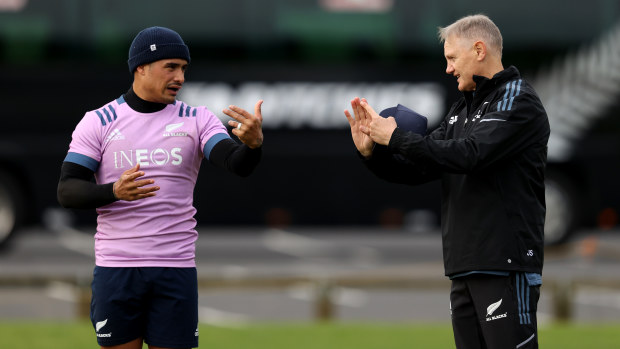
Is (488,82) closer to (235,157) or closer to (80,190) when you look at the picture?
(235,157)

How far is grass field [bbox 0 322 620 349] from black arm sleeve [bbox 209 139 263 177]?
4.02m

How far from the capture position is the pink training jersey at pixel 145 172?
5180 mm

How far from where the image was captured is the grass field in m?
9.02

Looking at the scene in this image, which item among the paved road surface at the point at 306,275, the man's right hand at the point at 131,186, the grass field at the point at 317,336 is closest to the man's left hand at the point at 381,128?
the man's right hand at the point at 131,186

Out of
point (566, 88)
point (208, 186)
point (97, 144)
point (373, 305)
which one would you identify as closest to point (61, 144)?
point (208, 186)

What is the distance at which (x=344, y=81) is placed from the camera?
15.9m

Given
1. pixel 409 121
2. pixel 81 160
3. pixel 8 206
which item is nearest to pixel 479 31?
Answer: pixel 409 121

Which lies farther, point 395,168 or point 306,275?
point 306,275

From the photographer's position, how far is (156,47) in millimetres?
5238

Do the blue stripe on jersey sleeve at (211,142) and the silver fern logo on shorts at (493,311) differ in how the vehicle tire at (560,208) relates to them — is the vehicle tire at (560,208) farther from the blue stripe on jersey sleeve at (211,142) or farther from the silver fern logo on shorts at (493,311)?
the blue stripe on jersey sleeve at (211,142)

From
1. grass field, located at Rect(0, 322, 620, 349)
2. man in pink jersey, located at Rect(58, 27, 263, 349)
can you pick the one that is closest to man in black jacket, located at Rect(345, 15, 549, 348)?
man in pink jersey, located at Rect(58, 27, 263, 349)

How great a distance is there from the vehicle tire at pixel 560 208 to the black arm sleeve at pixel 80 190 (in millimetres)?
11434

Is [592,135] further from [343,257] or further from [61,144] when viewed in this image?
[61,144]

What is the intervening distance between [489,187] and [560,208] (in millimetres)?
11066
